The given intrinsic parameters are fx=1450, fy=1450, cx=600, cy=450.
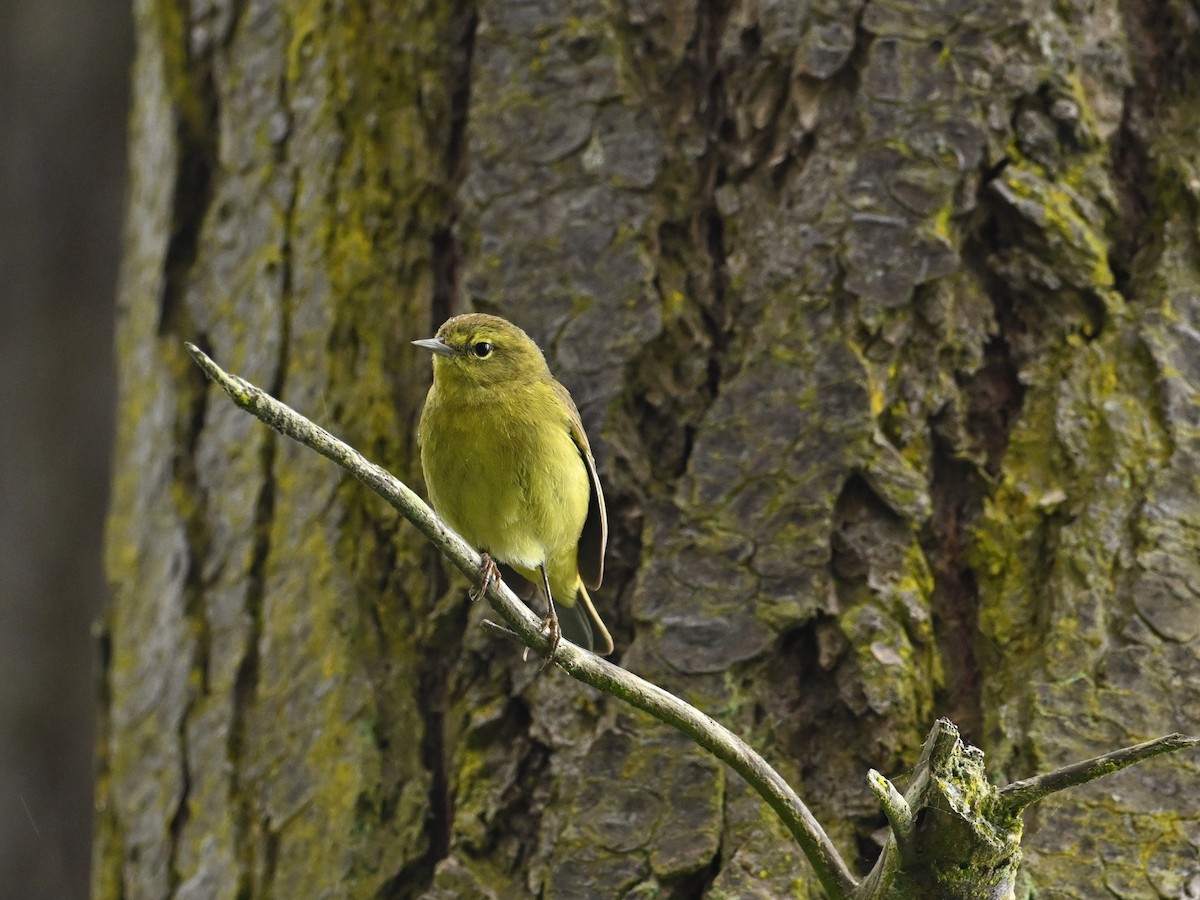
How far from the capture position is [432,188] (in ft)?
12.1

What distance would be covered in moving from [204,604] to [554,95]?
5.19 feet

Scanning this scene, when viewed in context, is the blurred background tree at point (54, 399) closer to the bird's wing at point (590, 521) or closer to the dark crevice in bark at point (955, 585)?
the bird's wing at point (590, 521)

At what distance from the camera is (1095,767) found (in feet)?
6.80

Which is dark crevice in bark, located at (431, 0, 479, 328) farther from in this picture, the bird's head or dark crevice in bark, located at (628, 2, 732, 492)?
dark crevice in bark, located at (628, 2, 732, 492)

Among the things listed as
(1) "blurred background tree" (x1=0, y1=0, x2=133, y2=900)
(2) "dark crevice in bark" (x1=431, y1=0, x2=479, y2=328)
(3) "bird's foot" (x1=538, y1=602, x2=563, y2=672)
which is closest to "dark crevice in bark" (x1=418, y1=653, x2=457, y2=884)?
(3) "bird's foot" (x1=538, y1=602, x2=563, y2=672)

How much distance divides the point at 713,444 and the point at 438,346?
70 centimetres

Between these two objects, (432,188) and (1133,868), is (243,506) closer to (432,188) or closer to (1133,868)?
(432,188)

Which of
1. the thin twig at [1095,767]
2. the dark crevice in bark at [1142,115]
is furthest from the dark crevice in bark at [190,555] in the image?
the dark crevice in bark at [1142,115]

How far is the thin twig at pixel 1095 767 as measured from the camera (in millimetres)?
2047

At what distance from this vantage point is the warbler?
11.3 feet

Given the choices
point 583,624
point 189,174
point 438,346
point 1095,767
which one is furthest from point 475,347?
point 1095,767

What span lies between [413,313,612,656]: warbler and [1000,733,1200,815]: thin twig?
1.39m

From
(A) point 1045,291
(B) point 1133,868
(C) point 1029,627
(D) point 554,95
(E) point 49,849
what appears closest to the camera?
(B) point 1133,868

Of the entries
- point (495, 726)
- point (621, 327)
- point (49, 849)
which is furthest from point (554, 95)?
point (49, 849)
